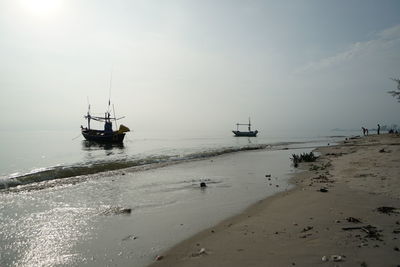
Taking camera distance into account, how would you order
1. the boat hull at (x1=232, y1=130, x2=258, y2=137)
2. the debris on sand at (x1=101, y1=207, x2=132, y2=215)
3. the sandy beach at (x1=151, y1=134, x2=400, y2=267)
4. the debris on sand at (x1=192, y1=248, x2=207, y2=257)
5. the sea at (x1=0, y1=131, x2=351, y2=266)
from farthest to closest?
1. the boat hull at (x1=232, y1=130, x2=258, y2=137)
2. the debris on sand at (x1=101, y1=207, x2=132, y2=215)
3. the sea at (x1=0, y1=131, x2=351, y2=266)
4. the debris on sand at (x1=192, y1=248, x2=207, y2=257)
5. the sandy beach at (x1=151, y1=134, x2=400, y2=267)

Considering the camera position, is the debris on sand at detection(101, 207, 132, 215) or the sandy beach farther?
the debris on sand at detection(101, 207, 132, 215)

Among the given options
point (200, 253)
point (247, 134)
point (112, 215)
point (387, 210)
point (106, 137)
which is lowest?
point (112, 215)

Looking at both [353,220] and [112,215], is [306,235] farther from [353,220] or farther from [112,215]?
[112,215]

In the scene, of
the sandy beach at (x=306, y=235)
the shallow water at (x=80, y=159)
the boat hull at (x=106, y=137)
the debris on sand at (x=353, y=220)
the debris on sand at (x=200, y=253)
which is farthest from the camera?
the boat hull at (x=106, y=137)

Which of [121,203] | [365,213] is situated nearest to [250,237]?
[365,213]

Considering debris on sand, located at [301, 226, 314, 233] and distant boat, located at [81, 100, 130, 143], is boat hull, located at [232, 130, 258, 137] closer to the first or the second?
distant boat, located at [81, 100, 130, 143]

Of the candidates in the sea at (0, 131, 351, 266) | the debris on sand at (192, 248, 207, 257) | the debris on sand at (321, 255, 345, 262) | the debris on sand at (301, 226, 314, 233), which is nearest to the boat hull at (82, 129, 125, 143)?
the sea at (0, 131, 351, 266)

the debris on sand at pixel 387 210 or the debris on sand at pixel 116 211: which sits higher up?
the debris on sand at pixel 387 210

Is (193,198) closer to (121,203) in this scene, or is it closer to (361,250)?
(121,203)

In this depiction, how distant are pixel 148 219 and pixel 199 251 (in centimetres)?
323

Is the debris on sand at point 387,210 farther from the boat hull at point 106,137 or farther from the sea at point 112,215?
the boat hull at point 106,137

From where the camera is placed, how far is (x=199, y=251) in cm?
561

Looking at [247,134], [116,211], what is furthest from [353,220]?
[247,134]

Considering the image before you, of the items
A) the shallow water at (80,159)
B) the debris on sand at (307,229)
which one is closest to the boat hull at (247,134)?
the shallow water at (80,159)
